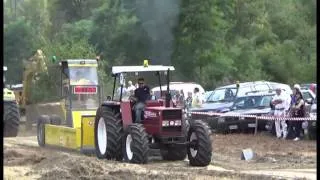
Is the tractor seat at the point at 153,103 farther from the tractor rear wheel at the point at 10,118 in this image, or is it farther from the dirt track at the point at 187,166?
the tractor rear wheel at the point at 10,118

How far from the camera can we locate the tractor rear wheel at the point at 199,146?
13367mm

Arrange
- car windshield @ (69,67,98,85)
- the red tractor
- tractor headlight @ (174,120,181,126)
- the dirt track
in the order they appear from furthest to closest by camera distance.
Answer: car windshield @ (69,67,98,85) < tractor headlight @ (174,120,181,126) < the red tractor < the dirt track

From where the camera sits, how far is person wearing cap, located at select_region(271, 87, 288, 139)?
61.9 feet

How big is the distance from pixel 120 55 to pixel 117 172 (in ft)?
92.7

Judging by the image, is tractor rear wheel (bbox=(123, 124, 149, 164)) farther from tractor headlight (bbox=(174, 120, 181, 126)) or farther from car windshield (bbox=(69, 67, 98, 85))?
car windshield (bbox=(69, 67, 98, 85))

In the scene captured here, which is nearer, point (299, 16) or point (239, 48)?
point (239, 48)

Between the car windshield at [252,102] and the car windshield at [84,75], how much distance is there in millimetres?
4978

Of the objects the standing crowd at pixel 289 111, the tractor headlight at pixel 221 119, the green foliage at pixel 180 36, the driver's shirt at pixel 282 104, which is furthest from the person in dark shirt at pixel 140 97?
the green foliage at pixel 180 36

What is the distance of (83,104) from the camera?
59.6ft

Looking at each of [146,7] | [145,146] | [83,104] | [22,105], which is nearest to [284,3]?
[146,7]

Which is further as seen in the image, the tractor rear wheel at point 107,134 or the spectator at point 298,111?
the spectator at point 298,111

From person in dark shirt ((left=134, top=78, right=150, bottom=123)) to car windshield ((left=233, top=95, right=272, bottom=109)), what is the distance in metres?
7.88

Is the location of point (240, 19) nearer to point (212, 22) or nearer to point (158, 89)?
point (212, 22)

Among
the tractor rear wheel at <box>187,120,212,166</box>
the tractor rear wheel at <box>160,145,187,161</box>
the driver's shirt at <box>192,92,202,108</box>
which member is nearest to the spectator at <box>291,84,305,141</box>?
the tractor rear wheel at <box>160,145,187,161</box>
